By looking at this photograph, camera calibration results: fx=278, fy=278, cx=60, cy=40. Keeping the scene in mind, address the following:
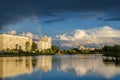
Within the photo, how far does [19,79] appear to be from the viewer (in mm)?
15867

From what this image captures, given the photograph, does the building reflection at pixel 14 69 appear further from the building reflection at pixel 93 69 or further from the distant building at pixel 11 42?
the distant building at pixel 11 42

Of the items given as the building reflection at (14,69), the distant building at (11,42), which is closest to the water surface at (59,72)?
the building reflection at (14,69)

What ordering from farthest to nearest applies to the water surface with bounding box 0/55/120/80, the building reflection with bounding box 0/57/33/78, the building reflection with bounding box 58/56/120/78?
1. the building reflection with bounding box 58/56/120/78
2. the building reflection with bounding box 0/57/33/78
3. the water surface with bounding box 0/55/120/80

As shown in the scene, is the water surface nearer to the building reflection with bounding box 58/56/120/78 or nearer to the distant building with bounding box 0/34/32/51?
the building reflection with bounding box 58/56/120/78

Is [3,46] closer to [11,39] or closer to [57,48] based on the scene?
[11,39]

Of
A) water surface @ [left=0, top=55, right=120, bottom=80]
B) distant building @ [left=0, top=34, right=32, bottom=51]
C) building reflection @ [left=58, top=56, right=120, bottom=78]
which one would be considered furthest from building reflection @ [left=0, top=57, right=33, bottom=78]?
distant building @ [left=0, top=34, right=32, bottom=51]

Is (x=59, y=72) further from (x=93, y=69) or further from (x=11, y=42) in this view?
(x=11, y=42)

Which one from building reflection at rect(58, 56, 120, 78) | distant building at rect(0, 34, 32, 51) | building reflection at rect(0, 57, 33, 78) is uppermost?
distant building at rect(0, 34, 32, 51)

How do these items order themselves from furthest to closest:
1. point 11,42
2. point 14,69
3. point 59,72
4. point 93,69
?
point 11,42, point 93,69, point 14,69, point 59,72

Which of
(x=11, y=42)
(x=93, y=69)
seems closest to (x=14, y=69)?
(x=93, y=69)

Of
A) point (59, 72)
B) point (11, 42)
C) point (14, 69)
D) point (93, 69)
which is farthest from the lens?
point (11, 42)

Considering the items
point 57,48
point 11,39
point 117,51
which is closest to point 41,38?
point 57,48

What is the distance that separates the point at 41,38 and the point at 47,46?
18.7m

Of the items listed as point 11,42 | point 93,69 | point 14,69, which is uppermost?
point 11,42
